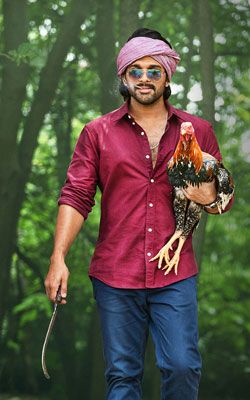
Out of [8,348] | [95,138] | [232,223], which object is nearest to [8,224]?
[8,348]

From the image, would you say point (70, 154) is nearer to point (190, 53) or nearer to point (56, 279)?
point (190, 53)

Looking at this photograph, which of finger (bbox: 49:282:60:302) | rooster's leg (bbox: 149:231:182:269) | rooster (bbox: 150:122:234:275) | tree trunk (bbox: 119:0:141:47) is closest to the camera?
rooster (bbox: 150:122:234:275)

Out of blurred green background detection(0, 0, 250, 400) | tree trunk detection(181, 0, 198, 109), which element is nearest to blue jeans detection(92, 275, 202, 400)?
blurred green background detection(0, 0, 250, 400)

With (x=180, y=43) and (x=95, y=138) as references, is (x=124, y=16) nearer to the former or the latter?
(x=180, y=43)

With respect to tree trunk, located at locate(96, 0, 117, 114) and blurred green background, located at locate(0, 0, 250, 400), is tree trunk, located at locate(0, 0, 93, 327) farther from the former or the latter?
tree trunk, located at locate(96, 0, 117, 114)

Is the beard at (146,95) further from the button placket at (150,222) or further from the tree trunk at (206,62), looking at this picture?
the tree trunk at (206,62)

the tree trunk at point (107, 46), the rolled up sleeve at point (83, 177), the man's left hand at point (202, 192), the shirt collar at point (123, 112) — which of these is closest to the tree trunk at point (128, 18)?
the tree trunk at point (107, 46)

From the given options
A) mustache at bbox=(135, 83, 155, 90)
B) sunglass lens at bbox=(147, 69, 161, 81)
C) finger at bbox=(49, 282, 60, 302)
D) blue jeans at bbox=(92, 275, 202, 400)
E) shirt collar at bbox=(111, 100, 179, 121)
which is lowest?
blue jeans at bbox=(92, 275, 202, 400)

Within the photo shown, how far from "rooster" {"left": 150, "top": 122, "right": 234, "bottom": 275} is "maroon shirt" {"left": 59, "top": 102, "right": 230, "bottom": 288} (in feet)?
0.14

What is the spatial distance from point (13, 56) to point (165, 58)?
88.0 inches

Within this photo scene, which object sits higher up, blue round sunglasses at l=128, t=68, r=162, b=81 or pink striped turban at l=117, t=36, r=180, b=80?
pink striped turban at l=117, t=36, r=180, b=80

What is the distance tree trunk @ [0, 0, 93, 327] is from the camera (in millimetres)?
6594

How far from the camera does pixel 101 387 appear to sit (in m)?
6.96

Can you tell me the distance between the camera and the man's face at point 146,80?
388cm
